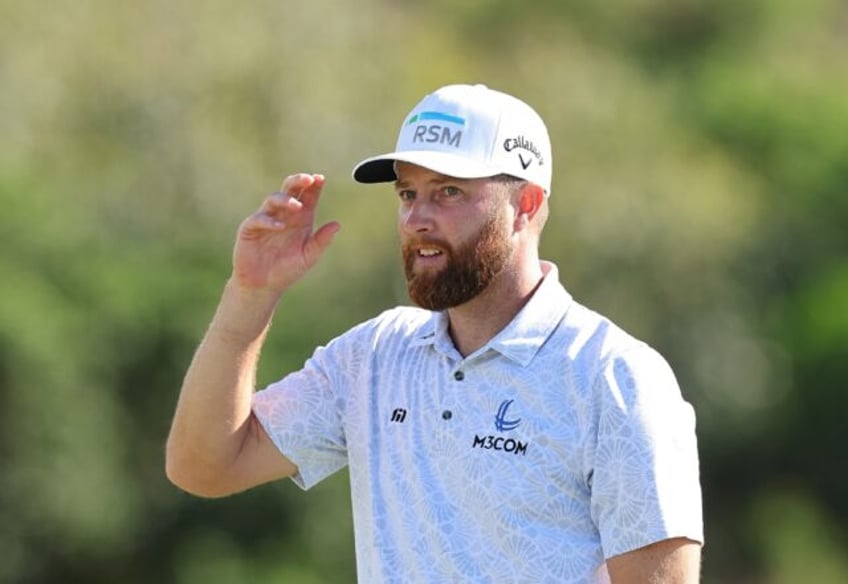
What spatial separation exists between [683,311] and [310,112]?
4.82 meters

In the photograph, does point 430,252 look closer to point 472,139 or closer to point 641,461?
point 472,139

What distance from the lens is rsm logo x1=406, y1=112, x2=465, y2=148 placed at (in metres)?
4.95

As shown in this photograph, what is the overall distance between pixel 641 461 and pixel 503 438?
1.22 ft

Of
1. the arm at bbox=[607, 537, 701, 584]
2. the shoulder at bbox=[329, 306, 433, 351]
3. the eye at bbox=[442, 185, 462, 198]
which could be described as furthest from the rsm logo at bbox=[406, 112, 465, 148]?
the arm at bbox=[607, 537, 701, 584]

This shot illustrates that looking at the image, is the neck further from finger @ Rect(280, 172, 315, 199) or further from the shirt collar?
finger @ Rect(280, 172, 315, 199)

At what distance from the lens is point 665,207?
23.1 meters

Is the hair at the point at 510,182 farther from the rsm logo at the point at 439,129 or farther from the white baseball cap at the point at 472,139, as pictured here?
the rsm logo at the point at 439,129

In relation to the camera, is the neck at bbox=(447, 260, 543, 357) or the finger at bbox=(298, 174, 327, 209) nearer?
the neck at bbox=(447, 260, 543, 357)

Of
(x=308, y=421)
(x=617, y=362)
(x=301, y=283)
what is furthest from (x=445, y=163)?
(x=301, y=283)

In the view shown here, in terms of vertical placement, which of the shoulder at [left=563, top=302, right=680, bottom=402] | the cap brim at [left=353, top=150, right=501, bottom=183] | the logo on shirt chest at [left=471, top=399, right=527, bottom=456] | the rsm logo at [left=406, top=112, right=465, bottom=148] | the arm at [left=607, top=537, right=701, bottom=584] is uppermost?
the rsm logo at [left=406, top=112, right=465, bottom=148]

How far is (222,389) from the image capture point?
511 cm

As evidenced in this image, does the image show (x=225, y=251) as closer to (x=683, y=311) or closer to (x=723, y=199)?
(x=683, y=311)

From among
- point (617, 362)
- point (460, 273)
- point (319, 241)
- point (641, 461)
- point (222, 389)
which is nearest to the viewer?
point (641, 461)

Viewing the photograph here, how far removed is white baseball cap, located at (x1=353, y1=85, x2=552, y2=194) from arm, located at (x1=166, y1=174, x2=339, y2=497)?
0.21 m
